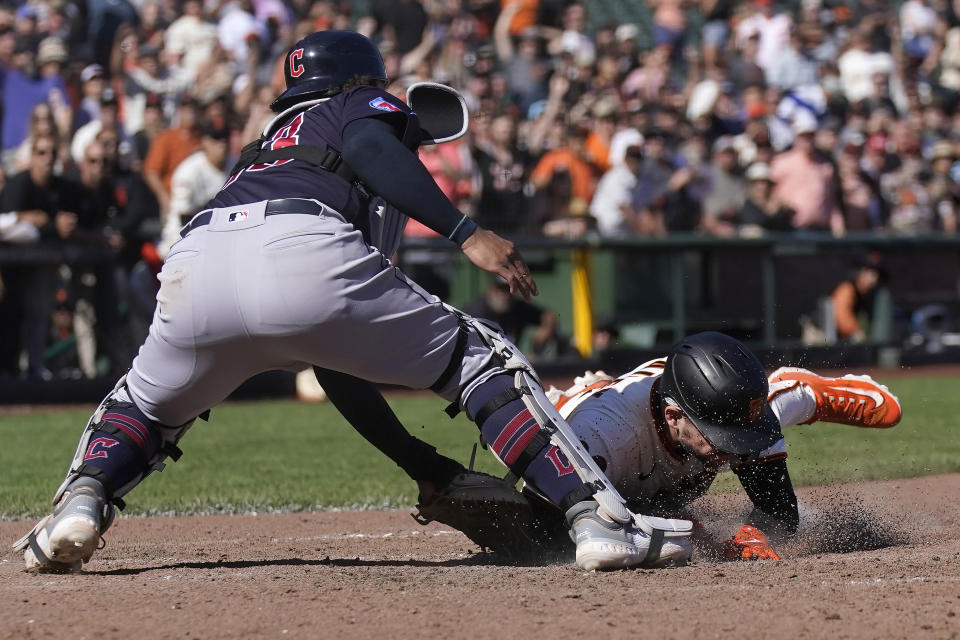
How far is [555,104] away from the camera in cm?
1412

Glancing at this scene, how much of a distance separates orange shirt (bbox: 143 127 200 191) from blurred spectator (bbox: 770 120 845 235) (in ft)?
19.5

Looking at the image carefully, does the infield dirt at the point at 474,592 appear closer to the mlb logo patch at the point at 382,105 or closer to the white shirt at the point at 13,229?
the mlb logo patch at the point at 382,105

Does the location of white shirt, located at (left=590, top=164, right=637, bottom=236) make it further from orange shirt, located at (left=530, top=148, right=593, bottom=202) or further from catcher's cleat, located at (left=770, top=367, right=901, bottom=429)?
catcher's cleat, located at (left=770, top=367, right=901, bottom=429)

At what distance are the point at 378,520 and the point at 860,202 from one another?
10078mm

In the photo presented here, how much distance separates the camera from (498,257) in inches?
163

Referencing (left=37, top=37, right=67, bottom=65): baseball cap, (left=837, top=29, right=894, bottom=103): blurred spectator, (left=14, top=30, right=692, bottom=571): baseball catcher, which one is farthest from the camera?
(left=837, top=29, right=894, bottom=103): blurred spectator

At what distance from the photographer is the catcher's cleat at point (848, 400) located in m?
5.43

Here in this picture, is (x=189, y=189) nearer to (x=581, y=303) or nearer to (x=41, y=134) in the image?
(x=41, y=134)

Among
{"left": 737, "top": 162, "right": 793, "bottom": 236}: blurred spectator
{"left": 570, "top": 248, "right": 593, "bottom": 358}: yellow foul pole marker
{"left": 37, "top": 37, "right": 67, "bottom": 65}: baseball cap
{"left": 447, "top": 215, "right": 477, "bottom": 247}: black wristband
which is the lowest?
{"left": 570, "top": 248, "right": 593, "bottom": 358}: yellow foul pole marker

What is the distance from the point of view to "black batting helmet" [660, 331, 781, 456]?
4.68 meters

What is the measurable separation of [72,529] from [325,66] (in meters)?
1.66

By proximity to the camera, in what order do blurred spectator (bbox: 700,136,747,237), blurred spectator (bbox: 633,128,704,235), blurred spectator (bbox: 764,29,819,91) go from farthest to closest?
blurred spectator (bbox: 764,29,819,91)
blurred spectator (bbox: 700,136,747,237)
blurred spectator (bbox: 633,128,704,235)

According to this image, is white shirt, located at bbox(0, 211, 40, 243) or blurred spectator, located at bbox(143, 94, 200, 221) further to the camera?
blurred spectator, located at bbox(143, 94, 200, 221)

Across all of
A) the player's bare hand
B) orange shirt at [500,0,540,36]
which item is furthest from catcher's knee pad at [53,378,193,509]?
orange shirt at [500,0,540,36]
